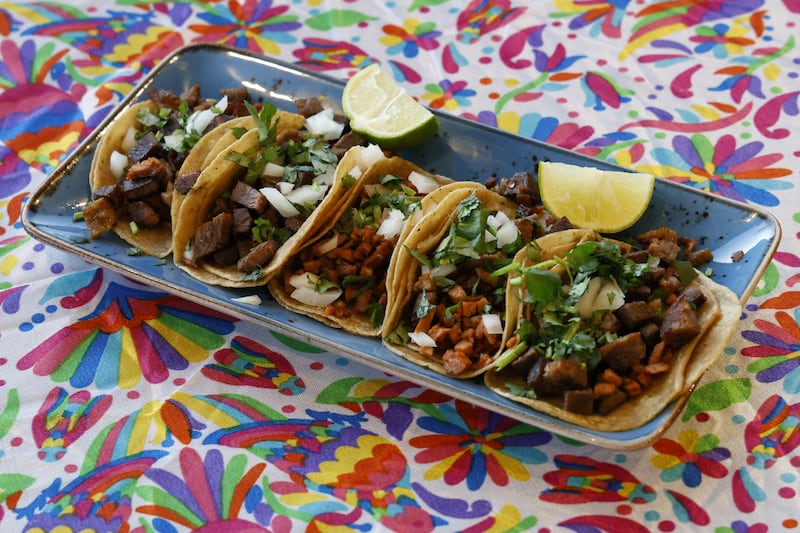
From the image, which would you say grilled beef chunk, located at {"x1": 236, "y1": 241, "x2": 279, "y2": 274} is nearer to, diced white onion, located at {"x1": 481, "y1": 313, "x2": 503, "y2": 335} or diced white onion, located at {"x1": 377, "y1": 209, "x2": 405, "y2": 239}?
diced white onion, located at {"x1": 377, "y1": 209, "x2": 405, "y2": 239}

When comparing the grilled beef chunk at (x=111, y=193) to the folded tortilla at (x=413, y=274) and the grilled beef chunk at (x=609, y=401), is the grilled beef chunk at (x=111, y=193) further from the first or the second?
the grilled beef chunk at (x=609, y=401)

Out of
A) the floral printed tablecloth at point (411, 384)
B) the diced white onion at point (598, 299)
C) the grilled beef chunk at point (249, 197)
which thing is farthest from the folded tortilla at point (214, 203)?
the diced white onion at point (598, 299)

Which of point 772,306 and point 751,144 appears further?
point 751,144

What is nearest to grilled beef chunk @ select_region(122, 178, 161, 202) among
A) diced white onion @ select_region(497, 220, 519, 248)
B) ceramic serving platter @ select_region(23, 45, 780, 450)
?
ceramic serving platter @ select_region(23, 45, 780, 450)

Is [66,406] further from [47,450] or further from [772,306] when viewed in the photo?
[772,306]

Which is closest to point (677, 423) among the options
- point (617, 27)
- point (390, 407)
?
point (390, 407)

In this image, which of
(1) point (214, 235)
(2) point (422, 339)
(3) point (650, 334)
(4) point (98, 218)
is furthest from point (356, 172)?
(3) point (650, 334)
